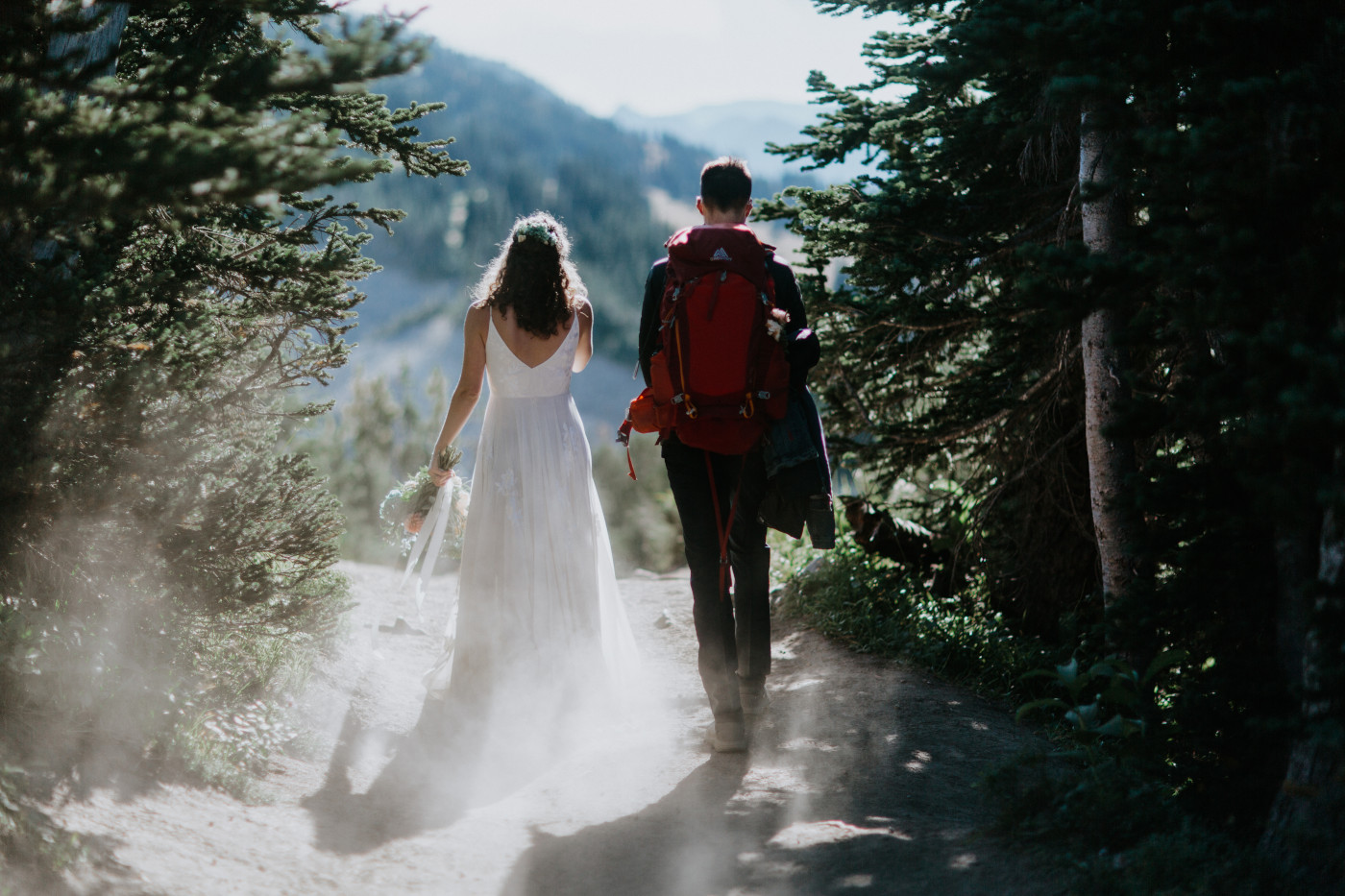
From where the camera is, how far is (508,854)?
122 inches

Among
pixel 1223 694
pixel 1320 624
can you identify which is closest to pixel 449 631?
pixel 1223 694

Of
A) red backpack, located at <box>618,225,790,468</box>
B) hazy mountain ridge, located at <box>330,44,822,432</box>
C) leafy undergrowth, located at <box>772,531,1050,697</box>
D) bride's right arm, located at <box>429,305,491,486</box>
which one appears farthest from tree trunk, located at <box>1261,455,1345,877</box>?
hazy mountain ridge, located at <box>330,44,822,432</box>

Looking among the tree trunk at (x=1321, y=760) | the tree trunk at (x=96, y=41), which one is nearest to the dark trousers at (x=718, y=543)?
the tree trunk at (x=1321, y=760)

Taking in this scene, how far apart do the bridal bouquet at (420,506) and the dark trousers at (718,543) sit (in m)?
1.52

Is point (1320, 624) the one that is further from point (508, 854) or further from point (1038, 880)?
point (508, 854)

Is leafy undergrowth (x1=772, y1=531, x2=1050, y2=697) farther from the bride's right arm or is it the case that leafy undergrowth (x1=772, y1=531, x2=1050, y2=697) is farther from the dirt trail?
the bride's right arm

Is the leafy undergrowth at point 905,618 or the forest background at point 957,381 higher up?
the forest background at point 957,381

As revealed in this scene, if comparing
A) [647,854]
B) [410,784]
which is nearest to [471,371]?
[410,784]

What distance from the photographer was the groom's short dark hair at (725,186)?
3881 millimetres

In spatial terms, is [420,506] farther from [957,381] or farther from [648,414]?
[957,381]

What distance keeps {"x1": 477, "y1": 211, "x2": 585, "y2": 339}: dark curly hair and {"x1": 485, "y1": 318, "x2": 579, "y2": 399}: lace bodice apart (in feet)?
0.38

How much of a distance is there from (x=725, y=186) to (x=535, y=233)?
96cm

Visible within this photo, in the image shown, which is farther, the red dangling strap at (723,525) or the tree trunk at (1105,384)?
the tree trunk at (1105,384)

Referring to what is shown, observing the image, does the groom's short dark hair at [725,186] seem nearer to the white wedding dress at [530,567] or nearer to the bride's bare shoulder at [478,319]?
the white wedding dress at [530,567]
